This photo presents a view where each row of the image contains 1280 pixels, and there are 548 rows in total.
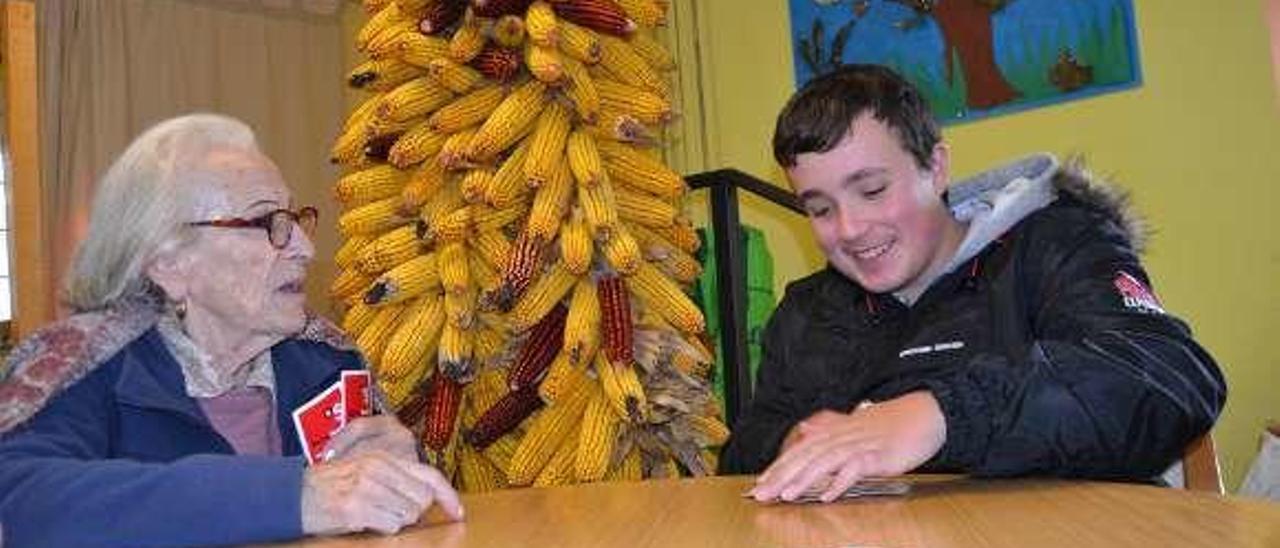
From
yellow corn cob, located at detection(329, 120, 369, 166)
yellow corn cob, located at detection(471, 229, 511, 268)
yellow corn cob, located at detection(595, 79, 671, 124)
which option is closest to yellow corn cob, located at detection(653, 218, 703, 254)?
yellow corn cob, located at detection(595, 79, 671, 124)

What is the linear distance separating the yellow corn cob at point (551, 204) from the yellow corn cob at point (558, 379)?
235 mm

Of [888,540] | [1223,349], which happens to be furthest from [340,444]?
[1223,349]

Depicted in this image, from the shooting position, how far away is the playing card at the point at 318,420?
1.59 m

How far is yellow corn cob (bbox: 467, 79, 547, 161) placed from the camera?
2.16 m

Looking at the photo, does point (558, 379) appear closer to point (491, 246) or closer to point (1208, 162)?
point (491, 246)

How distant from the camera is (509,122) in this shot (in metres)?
2.18

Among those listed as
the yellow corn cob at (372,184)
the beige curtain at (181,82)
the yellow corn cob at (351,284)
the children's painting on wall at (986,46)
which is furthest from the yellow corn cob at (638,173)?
the beige curtain at (181,82)

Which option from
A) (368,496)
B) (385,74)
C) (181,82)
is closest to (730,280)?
(385,74)

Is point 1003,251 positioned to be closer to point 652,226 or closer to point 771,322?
point 771,322

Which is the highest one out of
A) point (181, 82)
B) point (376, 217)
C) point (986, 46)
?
point (181, 82)

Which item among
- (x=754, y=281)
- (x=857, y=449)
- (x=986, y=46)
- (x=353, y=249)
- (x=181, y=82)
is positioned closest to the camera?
(x=857, y=449)

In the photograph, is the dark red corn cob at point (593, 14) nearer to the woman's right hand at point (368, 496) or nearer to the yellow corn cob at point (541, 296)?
the yellow corn cob at point (541, 296)

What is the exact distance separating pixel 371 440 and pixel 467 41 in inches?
37.9

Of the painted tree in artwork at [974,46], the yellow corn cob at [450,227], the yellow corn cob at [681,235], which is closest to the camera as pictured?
the yellow corn cob at [450,227]
